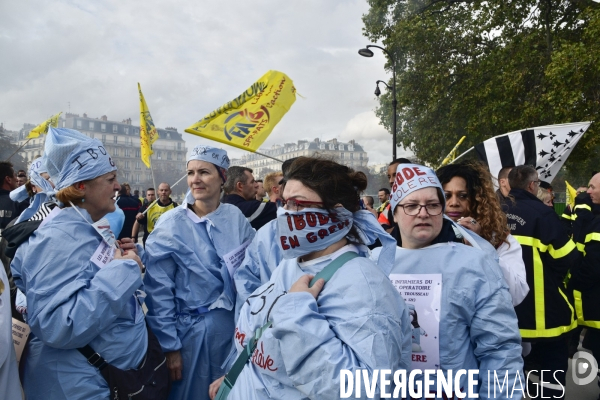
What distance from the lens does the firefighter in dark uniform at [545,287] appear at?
12.3 ft

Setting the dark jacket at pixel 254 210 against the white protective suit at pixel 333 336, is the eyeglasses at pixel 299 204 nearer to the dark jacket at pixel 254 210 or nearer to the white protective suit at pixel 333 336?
the white protective suit at pixel 333 336

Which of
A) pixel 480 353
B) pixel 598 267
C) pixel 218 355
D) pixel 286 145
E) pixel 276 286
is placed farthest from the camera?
pixel 286 145

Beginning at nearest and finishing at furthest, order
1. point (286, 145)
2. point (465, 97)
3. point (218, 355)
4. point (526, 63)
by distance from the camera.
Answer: point (218, 355), point (526, 63), point (465, 97), point (286, 145)

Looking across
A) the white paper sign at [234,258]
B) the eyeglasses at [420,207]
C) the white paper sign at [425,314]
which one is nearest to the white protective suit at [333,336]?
the white paper sign at [425,314]

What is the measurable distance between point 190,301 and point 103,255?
0.86 m

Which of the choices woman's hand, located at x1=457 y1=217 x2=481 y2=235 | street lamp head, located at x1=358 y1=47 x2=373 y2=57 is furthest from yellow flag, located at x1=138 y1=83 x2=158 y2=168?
street lamp head, located at x1=358 y1=47 x2=373 y2=57

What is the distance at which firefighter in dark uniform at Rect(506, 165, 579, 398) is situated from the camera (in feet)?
12.3

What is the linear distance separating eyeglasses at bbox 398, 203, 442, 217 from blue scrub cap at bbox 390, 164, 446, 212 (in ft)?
0.22

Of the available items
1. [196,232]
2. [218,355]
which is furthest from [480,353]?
[196,232]

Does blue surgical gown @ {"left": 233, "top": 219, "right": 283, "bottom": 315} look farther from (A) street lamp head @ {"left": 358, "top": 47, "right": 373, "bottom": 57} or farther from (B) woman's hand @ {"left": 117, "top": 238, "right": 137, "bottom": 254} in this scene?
(A) street lamp head @ {"left": 358, "top": 47, "right": 373, "bottom": 57}

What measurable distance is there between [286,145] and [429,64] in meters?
69.8

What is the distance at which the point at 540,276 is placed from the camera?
3.80 meters

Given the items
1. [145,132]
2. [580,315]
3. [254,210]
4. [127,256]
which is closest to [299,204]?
[127,256]

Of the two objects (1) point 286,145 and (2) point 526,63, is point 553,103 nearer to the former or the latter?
(2) point 526,63
